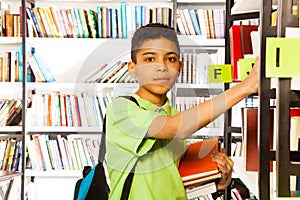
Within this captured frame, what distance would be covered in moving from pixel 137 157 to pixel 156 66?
260 mm

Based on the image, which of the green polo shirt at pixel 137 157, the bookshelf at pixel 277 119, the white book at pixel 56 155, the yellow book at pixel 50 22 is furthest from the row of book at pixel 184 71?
the bookshelf at pixel 277 119

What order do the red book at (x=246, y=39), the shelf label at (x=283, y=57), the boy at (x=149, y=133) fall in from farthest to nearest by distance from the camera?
the red book at (x=246, y=39), the boy at (x=149, y=133), the shelf label at (x=283, y=57)

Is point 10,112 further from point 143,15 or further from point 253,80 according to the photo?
point 253,80

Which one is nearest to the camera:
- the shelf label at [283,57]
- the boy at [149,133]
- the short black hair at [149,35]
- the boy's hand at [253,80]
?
the shelf label at [283,57]

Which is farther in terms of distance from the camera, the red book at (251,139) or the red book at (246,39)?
the red book at (246,39)

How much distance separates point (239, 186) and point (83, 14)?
1.49 m

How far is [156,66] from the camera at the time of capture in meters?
1.42

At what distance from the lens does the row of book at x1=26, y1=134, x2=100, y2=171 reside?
10.9 ft

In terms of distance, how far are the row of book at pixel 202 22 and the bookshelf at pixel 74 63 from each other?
0.14 feet

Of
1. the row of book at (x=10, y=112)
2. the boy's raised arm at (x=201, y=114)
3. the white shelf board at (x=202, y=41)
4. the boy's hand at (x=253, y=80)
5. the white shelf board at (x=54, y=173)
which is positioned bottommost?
the white shelf board at (x=54, y=173)

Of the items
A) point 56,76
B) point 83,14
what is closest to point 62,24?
point 83,14

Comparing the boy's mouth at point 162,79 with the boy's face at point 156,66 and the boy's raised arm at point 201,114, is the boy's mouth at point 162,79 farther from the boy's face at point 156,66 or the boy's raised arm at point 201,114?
the boy's raised arm at point 201,114

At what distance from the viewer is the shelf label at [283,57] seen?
88cm

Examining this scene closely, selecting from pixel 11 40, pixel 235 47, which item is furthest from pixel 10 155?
pixel 235 47
